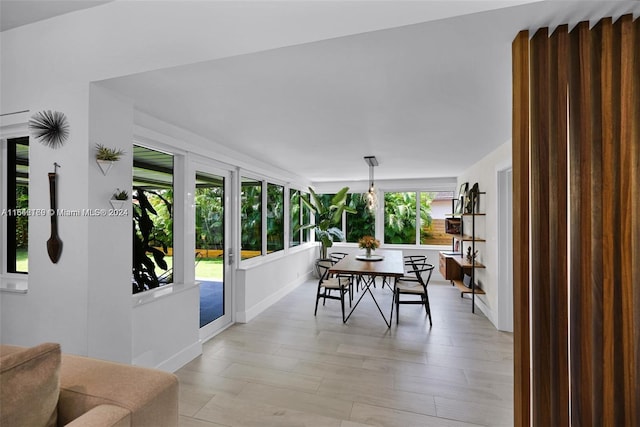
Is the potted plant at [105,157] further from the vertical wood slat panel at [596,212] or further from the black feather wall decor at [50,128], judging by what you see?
the vertical wood slat panel at [596,212]

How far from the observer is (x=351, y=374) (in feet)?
8.84

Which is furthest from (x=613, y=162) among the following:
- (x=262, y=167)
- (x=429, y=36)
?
(x=262, y=167)

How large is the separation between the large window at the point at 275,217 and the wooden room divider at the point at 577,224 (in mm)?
4298

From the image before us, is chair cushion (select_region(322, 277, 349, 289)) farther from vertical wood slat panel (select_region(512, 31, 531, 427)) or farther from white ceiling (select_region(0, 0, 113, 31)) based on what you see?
white ceiling (select_region(0, 0, 113, 31))

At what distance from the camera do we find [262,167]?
15.5 feet

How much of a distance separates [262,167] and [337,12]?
3510mm

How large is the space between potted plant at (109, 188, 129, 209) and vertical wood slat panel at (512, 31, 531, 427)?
Answer: 90.4 inches

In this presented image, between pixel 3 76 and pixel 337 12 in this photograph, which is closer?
pixel 337 12

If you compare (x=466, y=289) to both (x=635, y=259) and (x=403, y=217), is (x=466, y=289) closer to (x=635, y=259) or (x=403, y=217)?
A: (x=403, y=217)

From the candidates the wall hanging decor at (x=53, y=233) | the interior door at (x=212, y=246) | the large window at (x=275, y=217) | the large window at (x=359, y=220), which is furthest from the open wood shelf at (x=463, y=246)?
the wall hanging decor at (x=53, y=233)

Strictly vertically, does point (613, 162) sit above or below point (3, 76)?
below

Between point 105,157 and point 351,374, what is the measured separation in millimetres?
2586

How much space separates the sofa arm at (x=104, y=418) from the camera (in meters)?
0.96

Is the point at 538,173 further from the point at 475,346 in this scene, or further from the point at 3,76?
the point at 3,76
